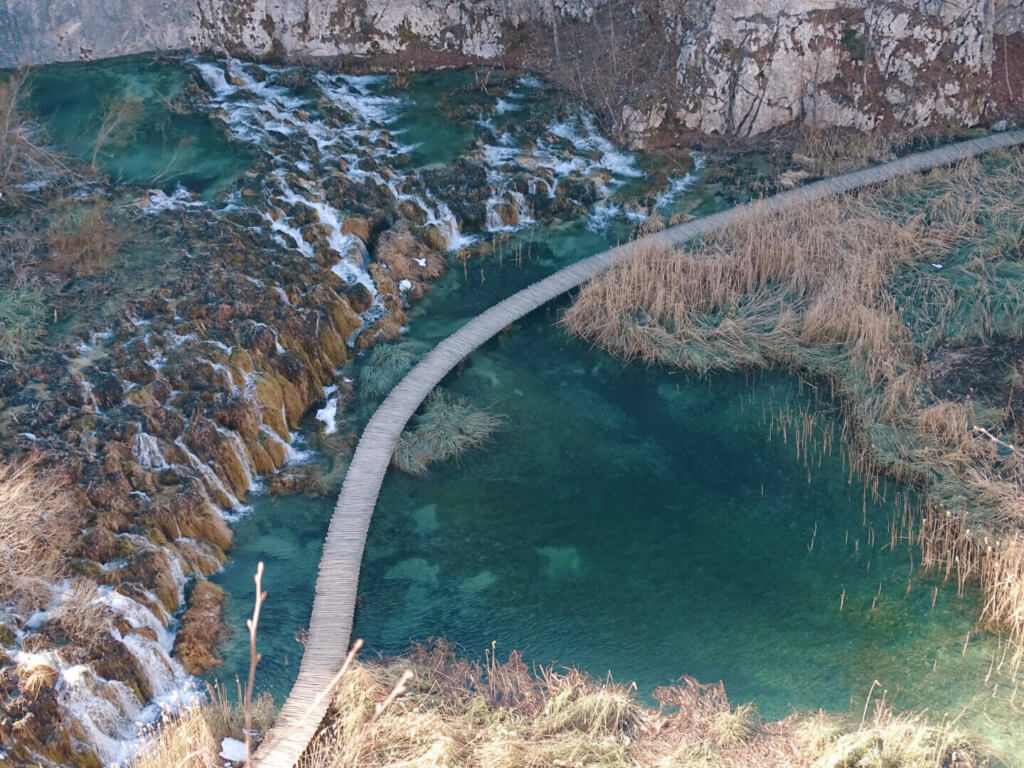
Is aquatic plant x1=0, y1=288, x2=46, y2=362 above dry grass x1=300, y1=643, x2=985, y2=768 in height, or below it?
above

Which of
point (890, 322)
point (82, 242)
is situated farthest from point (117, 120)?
point (890, 322)

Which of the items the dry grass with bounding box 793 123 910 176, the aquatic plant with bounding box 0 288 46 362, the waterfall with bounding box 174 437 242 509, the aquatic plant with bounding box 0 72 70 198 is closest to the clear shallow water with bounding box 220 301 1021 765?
the waterfall with bounding box 174 437 242 509

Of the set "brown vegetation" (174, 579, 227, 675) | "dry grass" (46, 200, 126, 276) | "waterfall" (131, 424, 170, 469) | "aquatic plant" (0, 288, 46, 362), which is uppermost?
"dry grass" (46, 200, 126, 276)

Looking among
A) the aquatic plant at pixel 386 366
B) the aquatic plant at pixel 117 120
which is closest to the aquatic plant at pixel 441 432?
the aquatic plant at pixel 386 366

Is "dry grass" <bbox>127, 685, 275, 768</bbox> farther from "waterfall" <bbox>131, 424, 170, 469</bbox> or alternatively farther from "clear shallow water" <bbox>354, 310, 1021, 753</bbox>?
"waterfall" <bbox>131, 424, 170, 469</bbox>

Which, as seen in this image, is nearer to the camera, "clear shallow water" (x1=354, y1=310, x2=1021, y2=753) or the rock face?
"clear shallow water" (x1=354, y1=310, x2=1021, y2=753)

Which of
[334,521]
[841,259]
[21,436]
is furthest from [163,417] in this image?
[841,259]

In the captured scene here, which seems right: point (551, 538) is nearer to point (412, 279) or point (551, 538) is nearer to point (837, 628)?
point (837, 628)

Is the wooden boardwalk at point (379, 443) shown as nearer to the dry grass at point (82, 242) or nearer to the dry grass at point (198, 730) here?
the dry grass at point (198, 730)

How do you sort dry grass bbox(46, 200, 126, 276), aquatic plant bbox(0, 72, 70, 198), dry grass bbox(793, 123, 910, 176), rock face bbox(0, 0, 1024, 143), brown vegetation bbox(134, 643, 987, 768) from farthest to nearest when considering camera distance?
rock face bbox(0, 0, 1024, 143), dry grass bbox(793, 123, 910, 176), aquatic plant bbox(0, 72, 70, 198), dry grass bbox(46, 200, 126, 276), brown vegetation bbox(134, 643, 987, 768)
